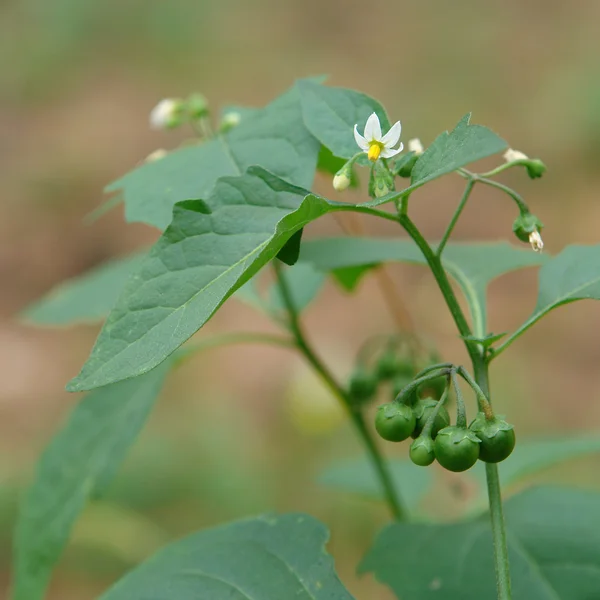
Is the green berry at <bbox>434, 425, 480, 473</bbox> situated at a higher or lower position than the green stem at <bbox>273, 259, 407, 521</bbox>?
lower

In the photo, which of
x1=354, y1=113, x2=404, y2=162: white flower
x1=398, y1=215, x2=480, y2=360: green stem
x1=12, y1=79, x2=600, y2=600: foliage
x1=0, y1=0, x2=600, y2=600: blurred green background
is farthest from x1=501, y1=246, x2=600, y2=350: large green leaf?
x1=0, y1=0, x2=600, y2=600: blurred green background

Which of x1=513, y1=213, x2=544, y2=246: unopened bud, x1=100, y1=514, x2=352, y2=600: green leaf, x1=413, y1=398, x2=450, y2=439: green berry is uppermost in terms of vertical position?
x1=513, y1=213, x2=544, y2=246: unopened bud

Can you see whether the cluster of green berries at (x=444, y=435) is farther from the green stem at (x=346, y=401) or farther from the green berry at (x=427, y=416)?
the green stem at (x=346, y=401)

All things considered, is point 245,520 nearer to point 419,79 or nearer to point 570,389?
point 570,389

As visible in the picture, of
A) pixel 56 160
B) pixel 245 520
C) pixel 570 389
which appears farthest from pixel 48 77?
pixel 245 520

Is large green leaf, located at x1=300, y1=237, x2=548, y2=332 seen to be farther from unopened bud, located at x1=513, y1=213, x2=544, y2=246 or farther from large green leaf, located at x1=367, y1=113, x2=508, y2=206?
large green leaf, located at x1=367, y1=113, x2=508, y2=206

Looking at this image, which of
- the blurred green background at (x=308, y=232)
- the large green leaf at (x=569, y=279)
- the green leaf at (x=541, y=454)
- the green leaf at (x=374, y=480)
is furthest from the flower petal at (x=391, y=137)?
the blurred green background at (x=308, y=232)
